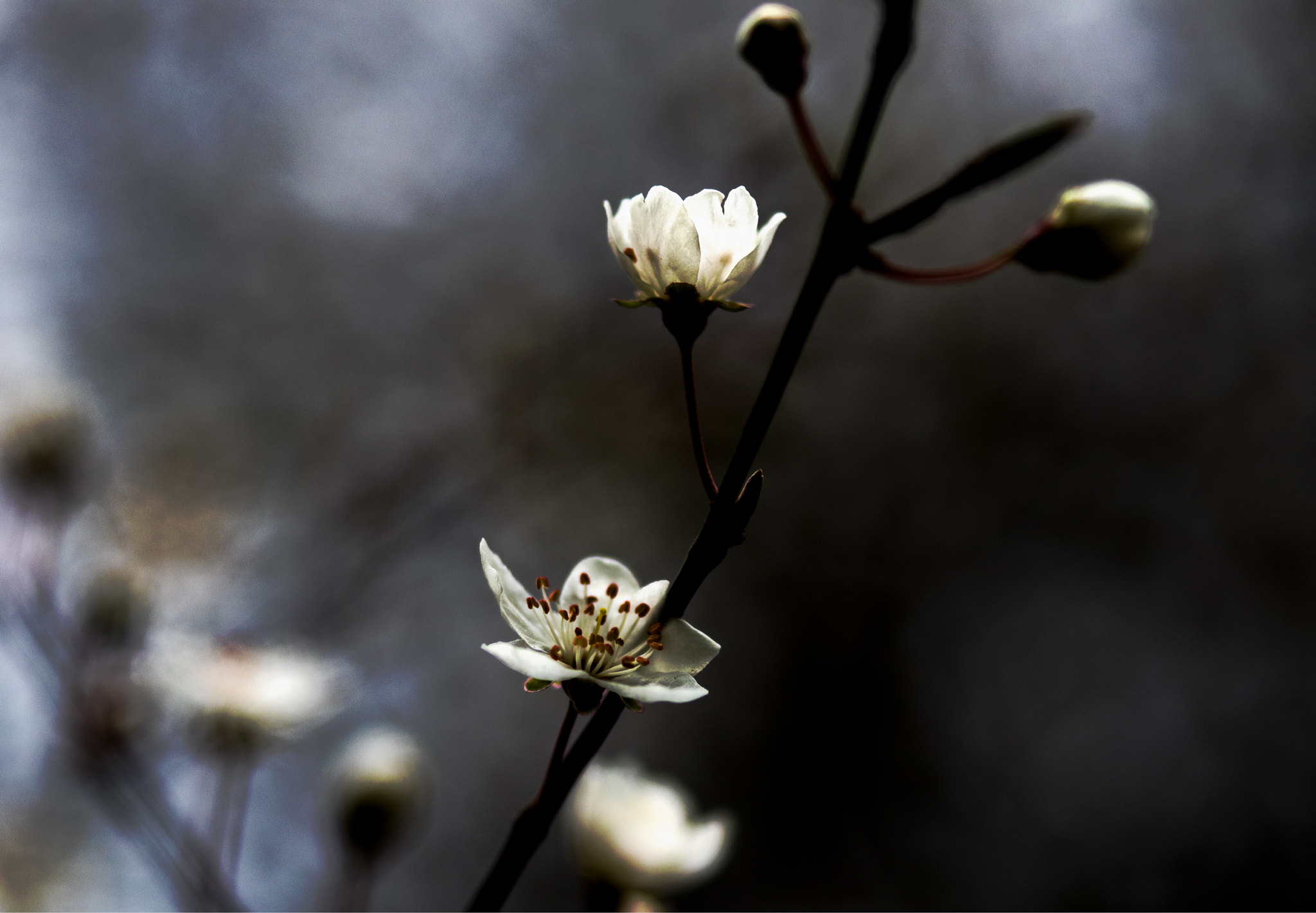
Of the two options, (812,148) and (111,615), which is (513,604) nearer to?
(812,148)

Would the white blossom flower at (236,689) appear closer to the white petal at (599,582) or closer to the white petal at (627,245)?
the white petal at (599,582)

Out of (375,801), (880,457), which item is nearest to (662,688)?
(375,801)

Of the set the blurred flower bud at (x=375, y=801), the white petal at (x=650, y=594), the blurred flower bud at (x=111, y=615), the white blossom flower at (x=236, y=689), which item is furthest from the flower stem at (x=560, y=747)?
the blurred flower bud at (x=111, y=615)

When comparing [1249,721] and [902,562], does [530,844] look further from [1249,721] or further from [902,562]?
[1249,721]

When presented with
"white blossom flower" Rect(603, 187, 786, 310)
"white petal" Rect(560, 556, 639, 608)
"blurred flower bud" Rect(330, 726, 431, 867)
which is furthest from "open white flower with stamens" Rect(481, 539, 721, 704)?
"blurred flower bud" Rect(330, 726, 431, 867)

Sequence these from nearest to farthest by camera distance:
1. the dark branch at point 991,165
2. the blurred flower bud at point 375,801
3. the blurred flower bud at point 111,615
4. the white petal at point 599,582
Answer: the dark branch at point 991,165 < the white petal at point 599,582 < the blurred flower bud at point 375,801 < the blurred flower bud at point 111,615

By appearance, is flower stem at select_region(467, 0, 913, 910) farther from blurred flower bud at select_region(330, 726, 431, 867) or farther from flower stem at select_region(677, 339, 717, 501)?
blurred flower bud at select_region(330, 726, 431, 867)
